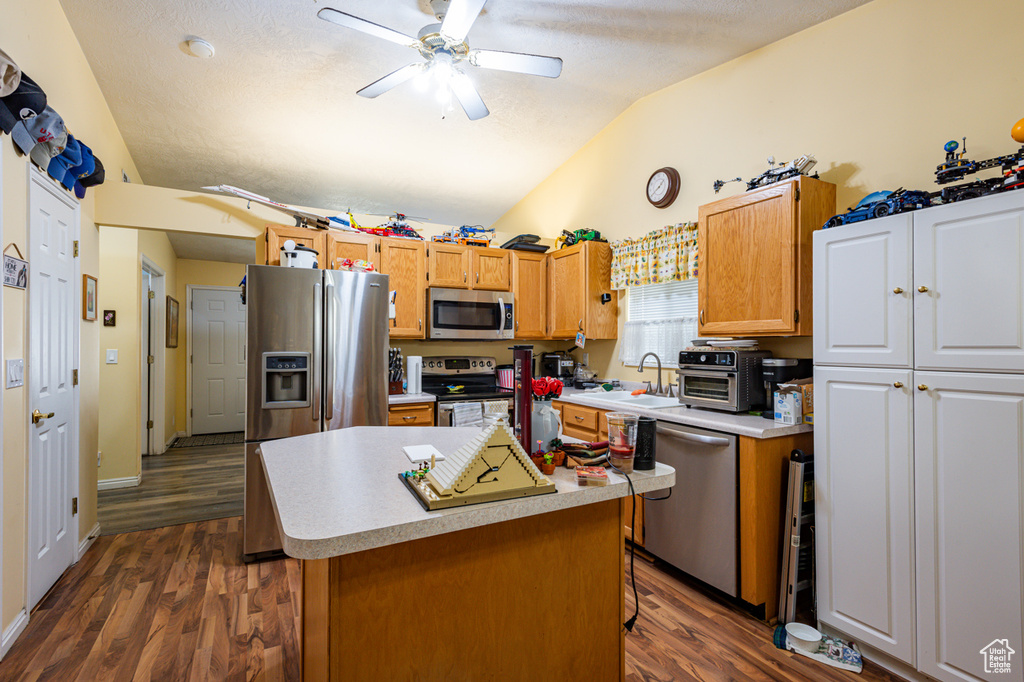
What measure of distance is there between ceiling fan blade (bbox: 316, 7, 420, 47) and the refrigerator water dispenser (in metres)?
1.80

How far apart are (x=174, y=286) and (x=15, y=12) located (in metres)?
4.82

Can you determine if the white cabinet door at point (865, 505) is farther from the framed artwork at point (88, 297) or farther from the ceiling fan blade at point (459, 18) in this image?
the framed artwork at point (88, 297)

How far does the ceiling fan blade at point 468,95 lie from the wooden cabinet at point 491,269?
142 cm

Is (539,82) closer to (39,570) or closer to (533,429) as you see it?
(533,429)

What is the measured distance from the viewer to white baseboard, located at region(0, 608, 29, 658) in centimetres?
190

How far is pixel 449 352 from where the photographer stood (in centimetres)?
424

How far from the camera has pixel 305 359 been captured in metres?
2.97

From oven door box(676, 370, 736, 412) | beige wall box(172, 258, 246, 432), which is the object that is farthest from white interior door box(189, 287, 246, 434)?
oven door box(676, 370, 736, 412)

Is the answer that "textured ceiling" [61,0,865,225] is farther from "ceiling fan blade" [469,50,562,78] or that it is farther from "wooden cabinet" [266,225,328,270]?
"wooden cabinet" [266,225,328,270]

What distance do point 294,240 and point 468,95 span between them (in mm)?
1703

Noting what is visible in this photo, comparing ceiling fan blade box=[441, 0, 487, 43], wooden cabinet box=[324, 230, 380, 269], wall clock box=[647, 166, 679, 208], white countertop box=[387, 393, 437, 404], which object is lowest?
white countertop box=[387, 393, 437, 404]

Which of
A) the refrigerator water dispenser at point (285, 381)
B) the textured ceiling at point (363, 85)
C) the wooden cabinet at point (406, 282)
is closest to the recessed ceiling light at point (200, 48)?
the textured ceiling at point (363, 85)

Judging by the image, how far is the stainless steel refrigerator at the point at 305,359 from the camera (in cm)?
287

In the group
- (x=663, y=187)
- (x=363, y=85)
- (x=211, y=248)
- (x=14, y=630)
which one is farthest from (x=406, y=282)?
(x=211, y=248)
